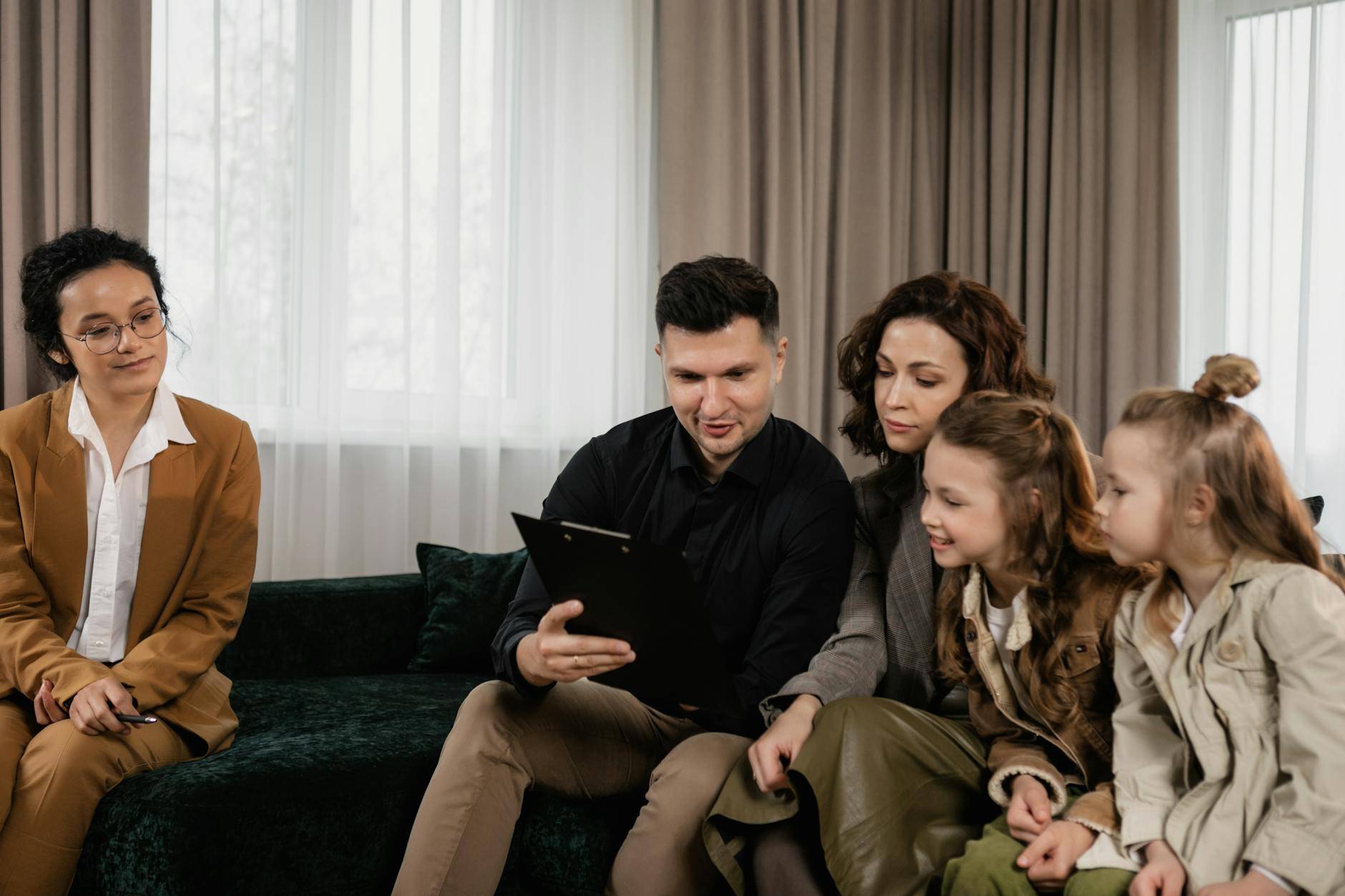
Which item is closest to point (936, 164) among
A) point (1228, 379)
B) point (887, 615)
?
point (887, 615)

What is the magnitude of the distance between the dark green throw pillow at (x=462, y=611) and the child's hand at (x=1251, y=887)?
1.80 m

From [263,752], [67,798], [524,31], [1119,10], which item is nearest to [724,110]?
[524,31]

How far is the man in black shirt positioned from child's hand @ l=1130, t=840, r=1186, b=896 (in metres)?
0.55

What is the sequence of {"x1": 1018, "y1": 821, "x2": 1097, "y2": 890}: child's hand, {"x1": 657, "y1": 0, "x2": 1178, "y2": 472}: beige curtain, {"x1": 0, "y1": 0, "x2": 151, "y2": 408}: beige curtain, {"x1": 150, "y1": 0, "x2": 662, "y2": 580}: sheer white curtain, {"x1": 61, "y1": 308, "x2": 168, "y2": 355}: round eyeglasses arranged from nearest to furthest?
{"x1": 1018, "y1": 821, "x2": 1097, "y2": 890}: child's hand
{"x1": 61, "y1": 308, "x2": 168, "y2": 355}: round eyeglasses
{"x1": 0, "y1": 0, "x2": 151, "y2": 408}: beige curtain
{"x1": 150, "y1": 0, "x2": 662, "y2": 580}: sheer white curtain
{"x1": 657, "y1": 0, "x2": 1178, "y2": 472}: beige curtain

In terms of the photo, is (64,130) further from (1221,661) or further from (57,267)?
(1221,661)

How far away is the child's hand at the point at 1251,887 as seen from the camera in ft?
4.19

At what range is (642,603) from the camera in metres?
1.53

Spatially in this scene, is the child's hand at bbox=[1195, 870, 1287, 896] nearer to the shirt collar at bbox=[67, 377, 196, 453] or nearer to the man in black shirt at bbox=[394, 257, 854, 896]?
the man in black shirt at bbox=[394, 257, 854, 896]

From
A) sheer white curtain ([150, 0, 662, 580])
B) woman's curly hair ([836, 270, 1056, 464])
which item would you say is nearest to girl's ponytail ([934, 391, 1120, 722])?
woman's curly hair ([836, 270, 1056, 464])

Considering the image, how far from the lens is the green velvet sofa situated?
5.70ft

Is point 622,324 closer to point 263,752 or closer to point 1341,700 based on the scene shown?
point 263,752

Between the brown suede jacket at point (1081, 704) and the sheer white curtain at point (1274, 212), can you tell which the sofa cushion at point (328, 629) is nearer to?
the brown suede jacket at point (1081, 704)

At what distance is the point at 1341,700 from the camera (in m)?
1.29

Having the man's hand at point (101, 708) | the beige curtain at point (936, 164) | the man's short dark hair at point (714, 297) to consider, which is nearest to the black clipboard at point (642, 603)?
the man's short dark hair at point (714, 297)
